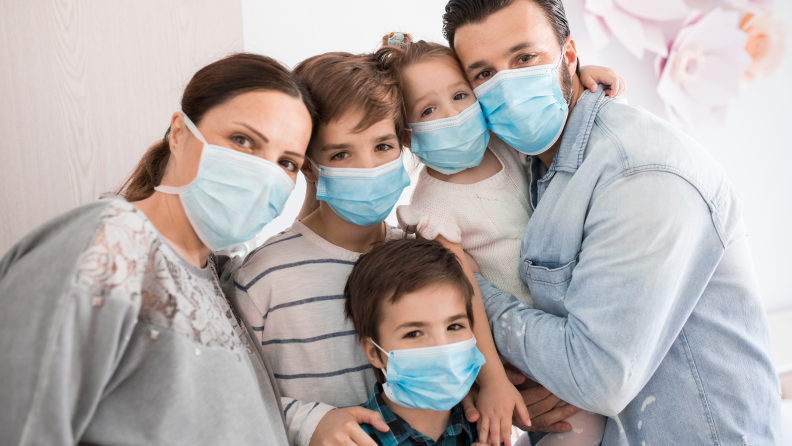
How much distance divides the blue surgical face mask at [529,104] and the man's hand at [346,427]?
2.84ft

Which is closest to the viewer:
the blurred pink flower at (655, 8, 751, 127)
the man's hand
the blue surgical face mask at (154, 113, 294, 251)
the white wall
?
the blue surgical face mask at (154, 113, 294, 251)

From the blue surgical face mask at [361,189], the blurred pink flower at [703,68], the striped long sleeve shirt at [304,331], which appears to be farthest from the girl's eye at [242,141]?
the blurred pink flower at [703,68]

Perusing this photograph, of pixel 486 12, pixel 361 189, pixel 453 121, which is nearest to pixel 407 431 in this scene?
pixel 361 189

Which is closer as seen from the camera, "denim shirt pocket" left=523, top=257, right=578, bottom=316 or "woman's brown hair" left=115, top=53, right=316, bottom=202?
"woman's brown hair" left=115, top=53, right=316, bottom=202

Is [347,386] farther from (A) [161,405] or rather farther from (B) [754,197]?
(B) [754,197]

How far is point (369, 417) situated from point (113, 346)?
66 cm

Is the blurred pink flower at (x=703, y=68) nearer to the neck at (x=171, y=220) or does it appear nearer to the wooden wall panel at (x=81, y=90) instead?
the wooden wall panel at (x=81, y=90)

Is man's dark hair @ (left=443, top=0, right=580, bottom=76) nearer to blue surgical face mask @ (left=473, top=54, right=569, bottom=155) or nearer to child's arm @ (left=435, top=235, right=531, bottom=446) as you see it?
blue surgical face mask @ (left=473, top=54, right=569, bottom=155)

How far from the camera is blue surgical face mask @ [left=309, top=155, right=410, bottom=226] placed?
1.33 m

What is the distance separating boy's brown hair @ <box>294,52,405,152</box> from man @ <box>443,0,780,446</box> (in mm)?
272

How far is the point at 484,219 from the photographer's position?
1.50 meters

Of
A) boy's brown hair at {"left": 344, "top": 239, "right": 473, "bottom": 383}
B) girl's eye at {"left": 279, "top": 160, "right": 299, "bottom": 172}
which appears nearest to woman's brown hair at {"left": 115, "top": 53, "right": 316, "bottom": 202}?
girl's eye at {"left": 279, "top": 160, "right": 299, "bottom": 172}

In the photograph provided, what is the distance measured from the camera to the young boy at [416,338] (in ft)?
3.92

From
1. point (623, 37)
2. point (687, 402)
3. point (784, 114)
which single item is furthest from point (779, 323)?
point (687, 402)
